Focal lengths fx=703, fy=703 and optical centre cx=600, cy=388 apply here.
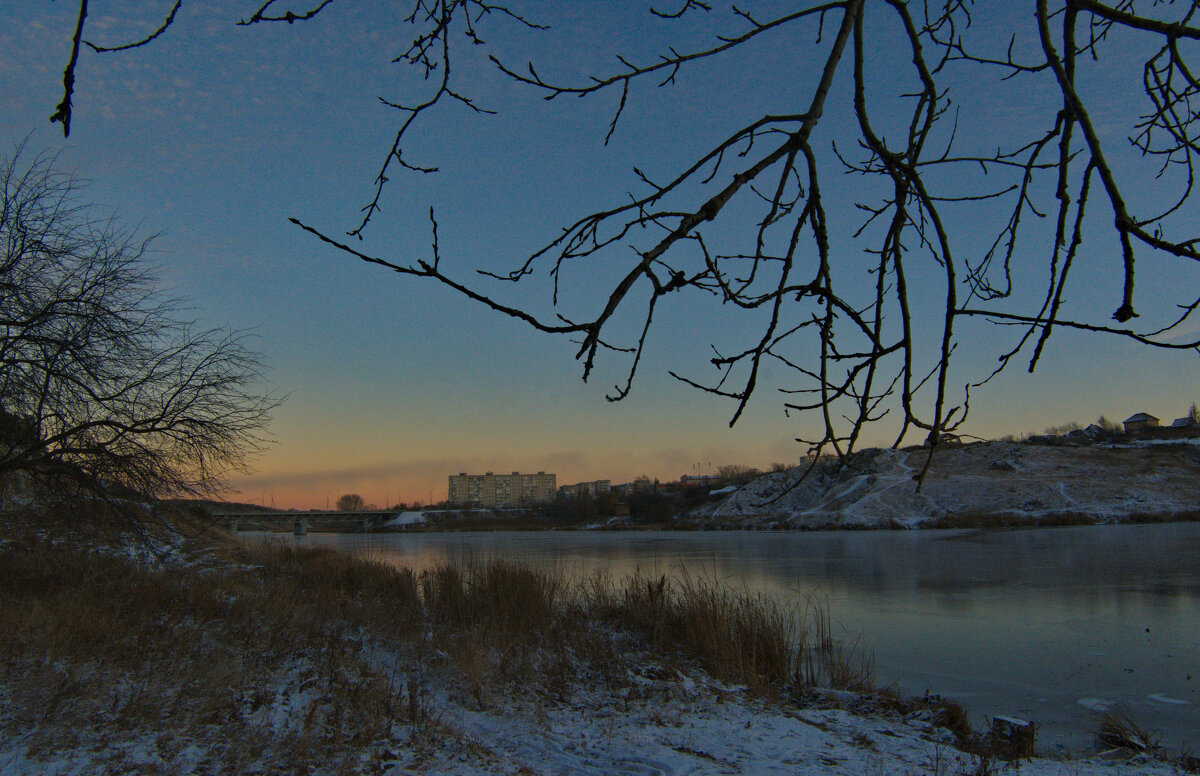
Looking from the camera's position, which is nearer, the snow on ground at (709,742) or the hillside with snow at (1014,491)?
the snow on ground at (709,742)

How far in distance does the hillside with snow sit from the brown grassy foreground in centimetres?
3058

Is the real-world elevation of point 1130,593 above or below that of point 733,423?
below

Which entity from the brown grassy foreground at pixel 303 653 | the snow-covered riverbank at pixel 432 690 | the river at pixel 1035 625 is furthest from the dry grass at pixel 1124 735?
the brown grassy foreground at pixel 303 653

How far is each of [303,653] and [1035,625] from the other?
33.6ft

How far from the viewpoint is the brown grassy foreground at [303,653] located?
4.85 m

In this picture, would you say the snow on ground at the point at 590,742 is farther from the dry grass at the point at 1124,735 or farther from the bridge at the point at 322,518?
the bridge at the point at 322,518

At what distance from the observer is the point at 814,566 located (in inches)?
822

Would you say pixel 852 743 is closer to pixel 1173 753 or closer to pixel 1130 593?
pixel 1173 753

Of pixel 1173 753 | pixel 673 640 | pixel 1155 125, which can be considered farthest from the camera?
pixel 673 640

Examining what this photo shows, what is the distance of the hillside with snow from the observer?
42.2 metres

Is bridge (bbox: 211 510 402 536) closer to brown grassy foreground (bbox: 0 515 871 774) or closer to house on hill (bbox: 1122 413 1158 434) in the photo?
brown grassy foreground (bbox: 0 515 871 774)

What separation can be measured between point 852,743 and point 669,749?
1.45 meters

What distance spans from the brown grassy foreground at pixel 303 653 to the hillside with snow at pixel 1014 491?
3058 cm

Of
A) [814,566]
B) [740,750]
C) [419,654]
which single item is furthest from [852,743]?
[814,566]
